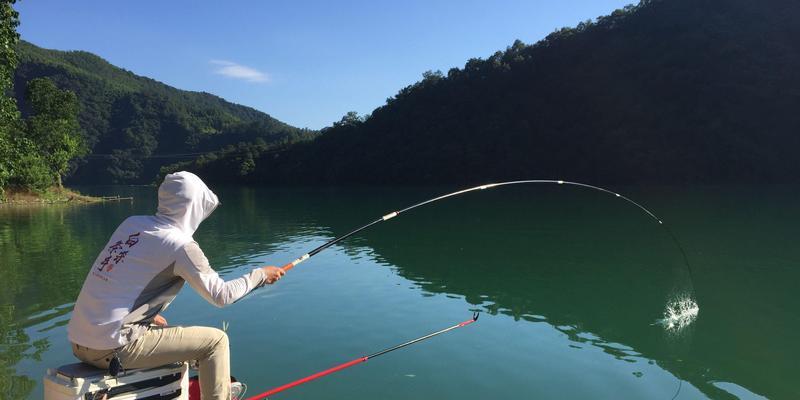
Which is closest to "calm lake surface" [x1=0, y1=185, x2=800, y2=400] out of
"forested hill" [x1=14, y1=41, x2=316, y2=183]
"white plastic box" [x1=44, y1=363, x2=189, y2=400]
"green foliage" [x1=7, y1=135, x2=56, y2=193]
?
"white plastic box" [x1=44, y1=363, x2=189, y2=400]

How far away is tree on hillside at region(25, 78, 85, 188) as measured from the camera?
164 ft

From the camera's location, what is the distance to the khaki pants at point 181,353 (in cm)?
335

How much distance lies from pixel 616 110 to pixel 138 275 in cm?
7997

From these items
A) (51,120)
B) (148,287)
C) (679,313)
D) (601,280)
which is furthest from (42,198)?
(148,287)

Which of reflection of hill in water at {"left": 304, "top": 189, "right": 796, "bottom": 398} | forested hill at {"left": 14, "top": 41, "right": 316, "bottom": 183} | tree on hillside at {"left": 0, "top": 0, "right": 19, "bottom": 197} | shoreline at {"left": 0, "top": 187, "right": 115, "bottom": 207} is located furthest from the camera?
forested hill at {"left": 14, "top": 41, "right": 316, "bottom": 183}

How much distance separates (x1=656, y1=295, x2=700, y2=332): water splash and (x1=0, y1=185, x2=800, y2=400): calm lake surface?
0.16 meters

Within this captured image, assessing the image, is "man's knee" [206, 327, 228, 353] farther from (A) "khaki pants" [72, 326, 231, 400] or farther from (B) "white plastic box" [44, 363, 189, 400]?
(B) "white plastic box" [44, 363, 189, 400]

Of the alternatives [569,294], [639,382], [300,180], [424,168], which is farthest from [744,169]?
[300,180]

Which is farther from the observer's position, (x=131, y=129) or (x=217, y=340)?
(x=131, y=129)

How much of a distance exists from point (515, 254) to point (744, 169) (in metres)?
58.2

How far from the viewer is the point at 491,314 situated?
381 inches

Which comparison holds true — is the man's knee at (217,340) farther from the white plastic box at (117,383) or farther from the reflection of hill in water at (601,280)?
the reflection of hill in water at (601,280)

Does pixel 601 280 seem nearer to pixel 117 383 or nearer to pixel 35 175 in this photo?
pixel 117 383

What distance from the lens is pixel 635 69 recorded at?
7750 centimetres
